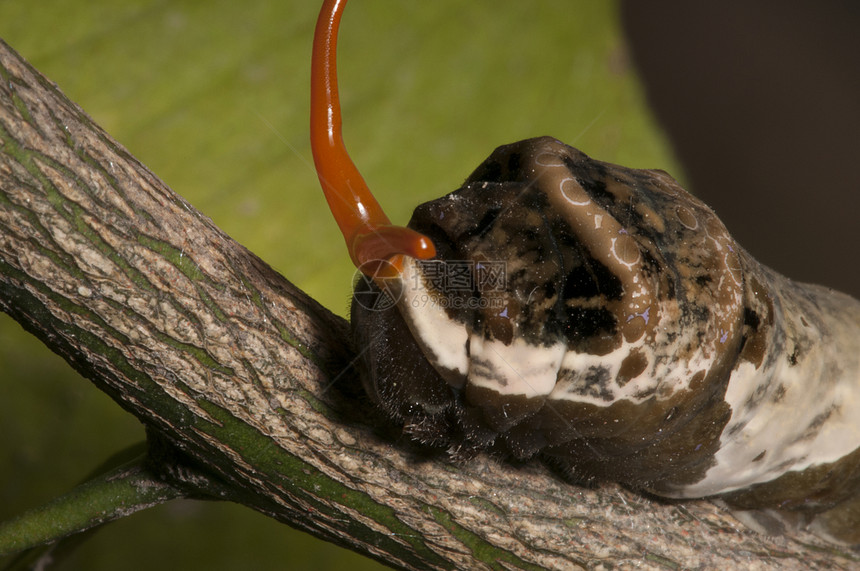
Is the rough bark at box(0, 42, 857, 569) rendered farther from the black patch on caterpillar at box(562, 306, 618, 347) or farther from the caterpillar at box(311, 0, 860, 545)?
the black patch on caterpillar at box(562, 306, 618, 347)

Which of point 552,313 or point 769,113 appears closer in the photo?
point 552,313

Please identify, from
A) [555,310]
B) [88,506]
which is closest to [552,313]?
[555,310]

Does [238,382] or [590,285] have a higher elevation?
[590,285]

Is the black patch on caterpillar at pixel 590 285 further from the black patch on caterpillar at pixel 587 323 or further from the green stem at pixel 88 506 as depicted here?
the green stem at pixel 88 506

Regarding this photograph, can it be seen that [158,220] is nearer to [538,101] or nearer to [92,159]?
[92,159]

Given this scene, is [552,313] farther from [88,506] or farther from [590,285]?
[88,506]

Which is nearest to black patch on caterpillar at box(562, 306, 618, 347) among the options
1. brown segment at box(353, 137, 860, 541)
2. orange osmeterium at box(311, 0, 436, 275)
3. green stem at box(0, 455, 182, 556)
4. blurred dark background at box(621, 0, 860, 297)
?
brown segment at box(353, 137, 860, 541)

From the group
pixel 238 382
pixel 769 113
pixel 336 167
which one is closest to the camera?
pixel 336 167
